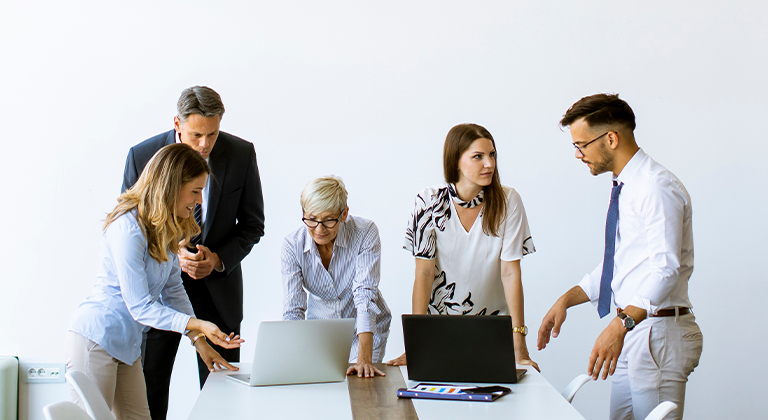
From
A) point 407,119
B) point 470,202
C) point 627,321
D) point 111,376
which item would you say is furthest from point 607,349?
point 407,119

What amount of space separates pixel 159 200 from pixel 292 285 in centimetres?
69

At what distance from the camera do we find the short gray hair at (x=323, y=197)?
249 centimetres

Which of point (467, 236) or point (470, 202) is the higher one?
point (470, 202)

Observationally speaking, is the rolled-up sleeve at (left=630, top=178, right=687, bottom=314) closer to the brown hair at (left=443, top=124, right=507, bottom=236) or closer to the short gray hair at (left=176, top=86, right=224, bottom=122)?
the brown hair at (left=443, top=124, right=507, bottom=236)

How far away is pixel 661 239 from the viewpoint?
2119 millimetres

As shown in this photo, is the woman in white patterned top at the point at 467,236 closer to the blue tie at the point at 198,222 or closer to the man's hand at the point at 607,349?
the man's hand at the point at 607,349

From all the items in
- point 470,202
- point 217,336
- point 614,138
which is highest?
point 614,138

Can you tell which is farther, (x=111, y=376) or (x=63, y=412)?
(x=111, y=376)

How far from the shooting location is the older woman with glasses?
2.52m

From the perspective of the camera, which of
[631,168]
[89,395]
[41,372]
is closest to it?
[89,395]

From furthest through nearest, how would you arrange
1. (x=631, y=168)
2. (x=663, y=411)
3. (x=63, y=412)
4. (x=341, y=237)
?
1. (x=341, y=237)
2. (x=631, y=168)
3. (x=663, y=411)
4. (x=63, y=412)

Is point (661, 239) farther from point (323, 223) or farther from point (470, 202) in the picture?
point (323, 223)

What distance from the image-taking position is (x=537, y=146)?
3.94 metres

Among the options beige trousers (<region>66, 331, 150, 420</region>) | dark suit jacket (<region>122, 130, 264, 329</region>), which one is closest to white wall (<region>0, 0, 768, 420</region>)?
dark suit jacket (<region>122, 130, 264, 329</region>)
